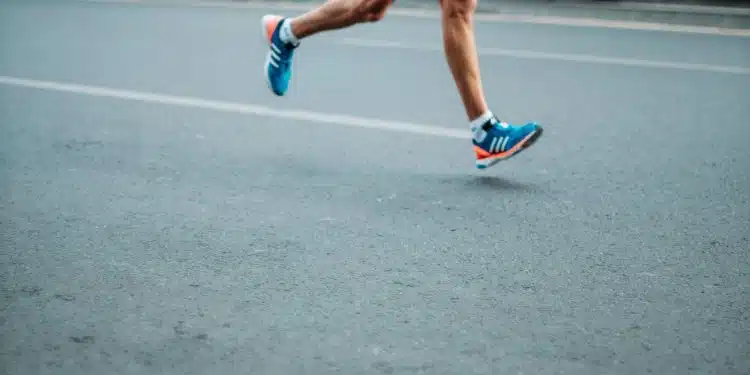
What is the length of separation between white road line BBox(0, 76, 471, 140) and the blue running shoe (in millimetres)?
836

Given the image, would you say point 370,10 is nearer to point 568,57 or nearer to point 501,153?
point 501,153

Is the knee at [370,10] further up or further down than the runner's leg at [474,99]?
further up

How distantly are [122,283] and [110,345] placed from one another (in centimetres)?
51

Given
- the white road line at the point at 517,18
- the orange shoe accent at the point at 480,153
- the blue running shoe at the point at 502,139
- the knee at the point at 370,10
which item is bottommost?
the white road line at the point at 517,18

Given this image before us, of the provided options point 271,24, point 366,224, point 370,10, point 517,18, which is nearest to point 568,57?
point 517,18

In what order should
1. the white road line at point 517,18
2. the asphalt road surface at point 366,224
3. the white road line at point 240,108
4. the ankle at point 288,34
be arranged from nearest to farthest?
the asphalt road surface at point 366,224 → the ankle at point 288,34 → the white road line at point 240,108 → the white road line at point 517,18

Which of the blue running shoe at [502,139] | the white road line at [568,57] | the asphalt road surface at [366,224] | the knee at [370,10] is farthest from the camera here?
the white road line at [568,57]

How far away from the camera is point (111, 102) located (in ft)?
21.0

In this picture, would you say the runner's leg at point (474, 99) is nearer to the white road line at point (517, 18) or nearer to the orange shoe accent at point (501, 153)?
the orange shoe accent at point (501, 153)

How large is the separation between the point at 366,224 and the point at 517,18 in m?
8.48

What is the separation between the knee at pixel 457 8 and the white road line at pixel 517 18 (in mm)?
5988

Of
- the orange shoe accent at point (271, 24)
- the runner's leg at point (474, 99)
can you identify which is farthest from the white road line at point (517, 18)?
the runner's leg at point (474, 99)

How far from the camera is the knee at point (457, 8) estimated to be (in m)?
4.71

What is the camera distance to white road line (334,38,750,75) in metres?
7.92
